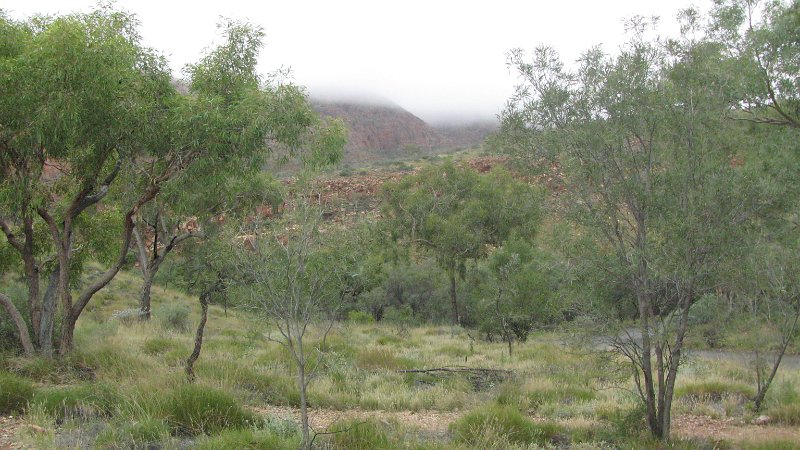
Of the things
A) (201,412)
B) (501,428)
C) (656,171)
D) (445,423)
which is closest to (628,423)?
(501,428)

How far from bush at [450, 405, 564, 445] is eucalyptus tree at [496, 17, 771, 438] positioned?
4.29 ft

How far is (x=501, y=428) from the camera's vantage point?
6680mm

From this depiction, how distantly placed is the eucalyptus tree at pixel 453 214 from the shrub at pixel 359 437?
1856 cm

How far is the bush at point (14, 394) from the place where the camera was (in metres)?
6.86

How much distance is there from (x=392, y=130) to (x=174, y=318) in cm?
10853

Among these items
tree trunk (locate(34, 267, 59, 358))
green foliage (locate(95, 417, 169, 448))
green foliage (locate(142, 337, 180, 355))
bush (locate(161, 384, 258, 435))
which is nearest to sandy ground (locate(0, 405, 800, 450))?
bush (locate(161, 384, 258, 435))

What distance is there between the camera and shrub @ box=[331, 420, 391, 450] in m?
6.11

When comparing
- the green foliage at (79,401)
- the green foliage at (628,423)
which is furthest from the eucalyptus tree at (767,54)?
the green foliage at (79,401)

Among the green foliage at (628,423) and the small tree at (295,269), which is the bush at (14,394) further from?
the green foliage at (628,423)

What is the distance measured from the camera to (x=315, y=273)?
5.99m

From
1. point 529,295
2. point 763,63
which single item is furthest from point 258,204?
point 529,295

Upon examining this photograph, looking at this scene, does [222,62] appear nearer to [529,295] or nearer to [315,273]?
[315,273]

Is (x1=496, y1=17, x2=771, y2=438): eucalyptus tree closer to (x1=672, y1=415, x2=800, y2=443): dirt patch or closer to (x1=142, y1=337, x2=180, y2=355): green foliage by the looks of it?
(x1=672, y1=415, x2=800, y2=443): dirt patch

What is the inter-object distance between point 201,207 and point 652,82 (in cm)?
714
